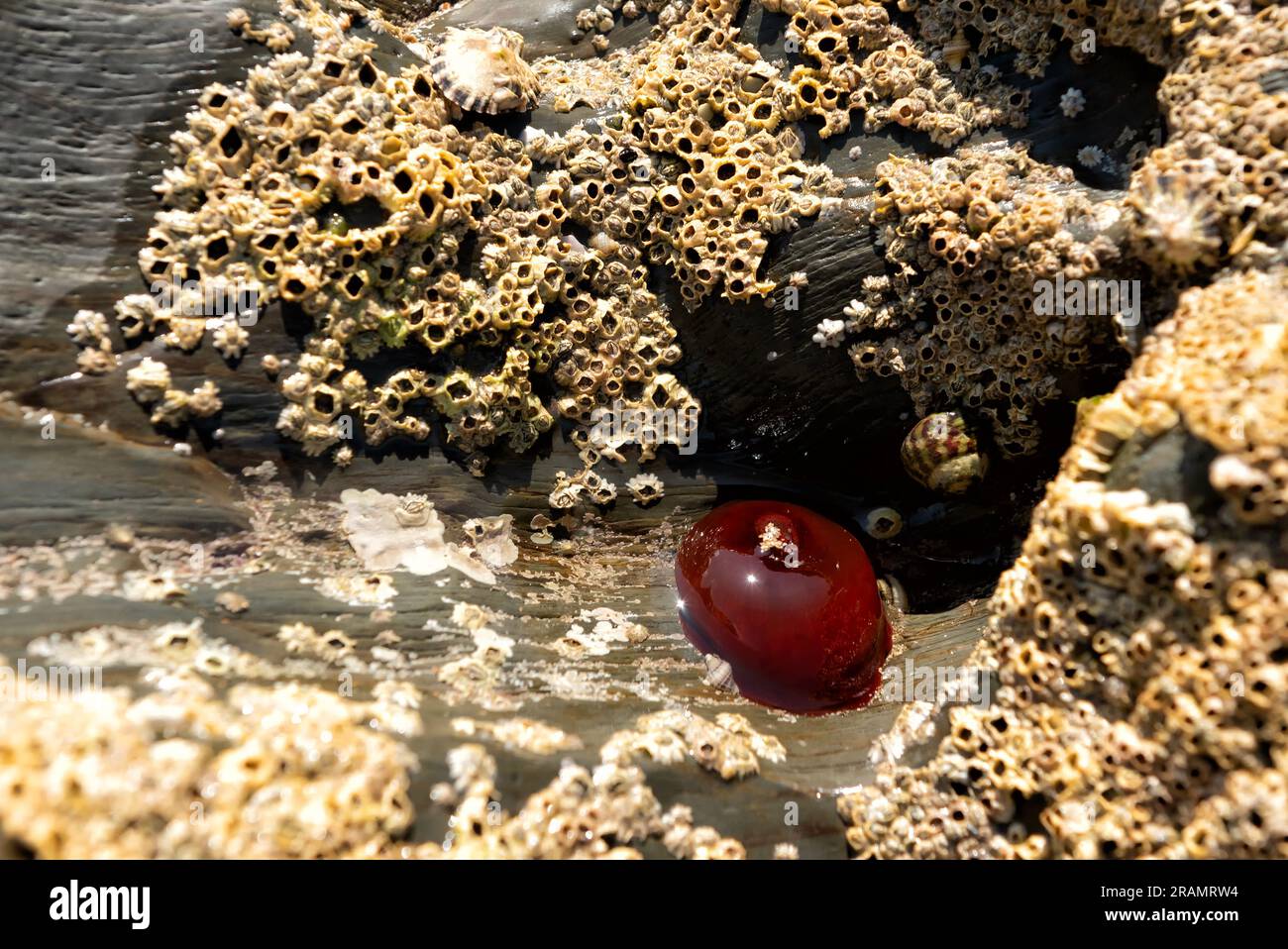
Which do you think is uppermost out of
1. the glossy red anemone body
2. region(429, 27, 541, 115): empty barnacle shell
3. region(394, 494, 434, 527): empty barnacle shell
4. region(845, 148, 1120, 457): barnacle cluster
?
region(429, 27, 541, 115): empty barnacle shell

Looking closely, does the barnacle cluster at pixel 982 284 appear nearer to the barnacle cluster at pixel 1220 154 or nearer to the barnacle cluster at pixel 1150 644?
the barnacle cluster at pixel 1220 154

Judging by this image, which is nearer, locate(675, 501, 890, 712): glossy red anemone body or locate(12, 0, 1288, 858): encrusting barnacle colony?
locate(12, 0, 1288, 858): encrusting barnacle colony

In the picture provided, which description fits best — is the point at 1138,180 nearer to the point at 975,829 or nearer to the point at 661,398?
the point at 661,398

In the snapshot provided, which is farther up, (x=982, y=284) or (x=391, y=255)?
(x=391, y=255)

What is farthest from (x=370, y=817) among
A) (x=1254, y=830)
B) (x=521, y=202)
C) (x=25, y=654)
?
(x=521, y=202)

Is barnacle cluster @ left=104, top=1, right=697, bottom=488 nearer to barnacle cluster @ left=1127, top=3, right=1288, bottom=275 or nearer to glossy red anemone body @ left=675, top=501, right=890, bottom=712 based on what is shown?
glossy red anemone body @ left=675, top=501, right=890, bottom=712

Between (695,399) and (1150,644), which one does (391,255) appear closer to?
(695,399)

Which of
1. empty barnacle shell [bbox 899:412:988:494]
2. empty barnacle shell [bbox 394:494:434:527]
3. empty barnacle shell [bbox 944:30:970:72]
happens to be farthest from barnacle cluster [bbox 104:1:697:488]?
empty barnacle shell [bbox 944:30:970:72]

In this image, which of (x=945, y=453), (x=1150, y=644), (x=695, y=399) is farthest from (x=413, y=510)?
(x=1150, y=644)
